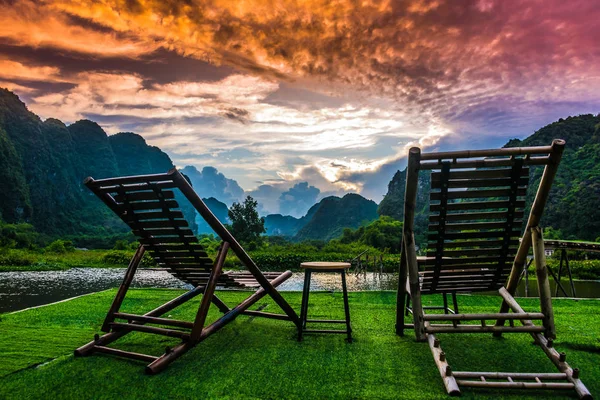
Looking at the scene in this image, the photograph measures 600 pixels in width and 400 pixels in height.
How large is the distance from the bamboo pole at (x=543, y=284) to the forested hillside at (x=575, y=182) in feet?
105

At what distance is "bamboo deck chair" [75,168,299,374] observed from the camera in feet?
11.4

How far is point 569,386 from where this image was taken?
9.15 feet

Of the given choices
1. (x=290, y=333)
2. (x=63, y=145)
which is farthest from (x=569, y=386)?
(x=63, y=145)

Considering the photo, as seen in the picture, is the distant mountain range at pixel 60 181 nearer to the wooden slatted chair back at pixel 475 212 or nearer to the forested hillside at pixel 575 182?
the forested hillside at pixel 575 182

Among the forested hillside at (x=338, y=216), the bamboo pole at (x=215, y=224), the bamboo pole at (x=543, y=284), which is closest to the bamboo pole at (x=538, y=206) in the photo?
the bamboo pole at (x=543, y=284)

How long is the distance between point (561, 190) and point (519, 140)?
14.3 metres

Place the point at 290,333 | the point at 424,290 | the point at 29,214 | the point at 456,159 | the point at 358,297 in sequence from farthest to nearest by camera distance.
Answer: the point at 29,214, the point at 358,297, the point at 290,333, the point at 424,290, the point at 456,159

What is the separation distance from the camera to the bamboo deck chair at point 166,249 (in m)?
3.47

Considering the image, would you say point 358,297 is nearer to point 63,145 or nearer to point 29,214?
point 29,214

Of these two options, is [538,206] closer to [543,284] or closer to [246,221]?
[543,284]

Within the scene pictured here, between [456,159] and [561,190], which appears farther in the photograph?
[561,190]

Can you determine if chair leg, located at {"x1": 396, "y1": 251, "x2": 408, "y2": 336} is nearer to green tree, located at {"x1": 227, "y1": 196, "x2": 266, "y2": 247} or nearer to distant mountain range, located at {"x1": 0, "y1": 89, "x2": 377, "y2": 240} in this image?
green tree, located at {"x1": 227, "y1": 196, "x2": 266, "y2": 247}

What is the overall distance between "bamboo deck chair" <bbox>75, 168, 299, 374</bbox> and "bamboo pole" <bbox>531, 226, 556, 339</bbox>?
2438 mm

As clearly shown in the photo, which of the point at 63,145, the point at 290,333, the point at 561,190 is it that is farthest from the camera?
the point at 63,145
